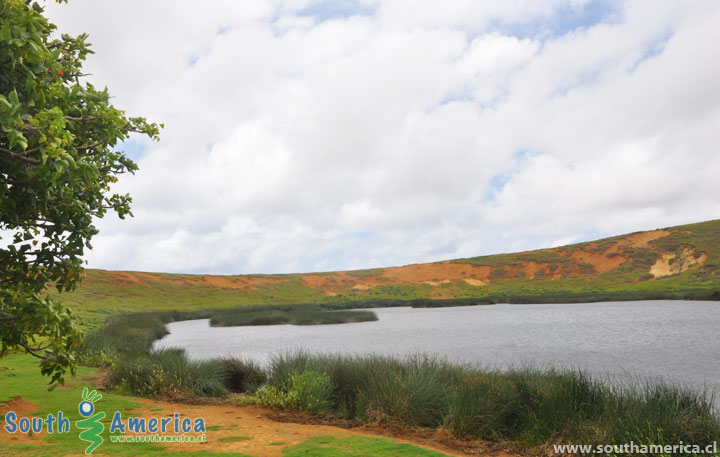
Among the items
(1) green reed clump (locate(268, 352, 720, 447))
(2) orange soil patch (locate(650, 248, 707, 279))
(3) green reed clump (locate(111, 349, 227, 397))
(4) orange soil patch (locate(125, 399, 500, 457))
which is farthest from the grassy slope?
(1) green reed clump (locate(268, 352, 720, 447))

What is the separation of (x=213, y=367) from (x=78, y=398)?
14.3 ft

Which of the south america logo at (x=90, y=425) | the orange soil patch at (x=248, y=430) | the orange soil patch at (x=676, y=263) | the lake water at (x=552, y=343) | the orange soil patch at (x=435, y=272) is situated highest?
the orange soil patch at (x=435, y=272)

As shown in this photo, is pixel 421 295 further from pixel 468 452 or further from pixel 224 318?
pixel 468 452

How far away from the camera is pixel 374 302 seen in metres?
73.8

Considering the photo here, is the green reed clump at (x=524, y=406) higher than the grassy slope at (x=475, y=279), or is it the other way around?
the grassy slope at (x=475, y=279)

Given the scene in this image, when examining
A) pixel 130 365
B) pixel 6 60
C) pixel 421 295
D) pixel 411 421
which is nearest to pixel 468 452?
pixel 411 421

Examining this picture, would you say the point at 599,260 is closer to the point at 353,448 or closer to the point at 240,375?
the point at 240,375

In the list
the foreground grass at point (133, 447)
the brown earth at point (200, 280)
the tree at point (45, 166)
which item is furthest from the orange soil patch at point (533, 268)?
the tree at point (45, 166)

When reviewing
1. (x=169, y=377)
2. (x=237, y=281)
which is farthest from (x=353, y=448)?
(x=237, y=281)

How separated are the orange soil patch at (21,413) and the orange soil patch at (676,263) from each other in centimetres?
8764

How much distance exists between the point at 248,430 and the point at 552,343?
18992mm

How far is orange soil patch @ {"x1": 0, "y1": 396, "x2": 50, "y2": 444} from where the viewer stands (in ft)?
29.0

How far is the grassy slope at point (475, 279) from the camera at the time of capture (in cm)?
7488

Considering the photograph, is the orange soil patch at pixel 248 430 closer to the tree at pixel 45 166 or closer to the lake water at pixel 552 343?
the tree at pixel 45 166
